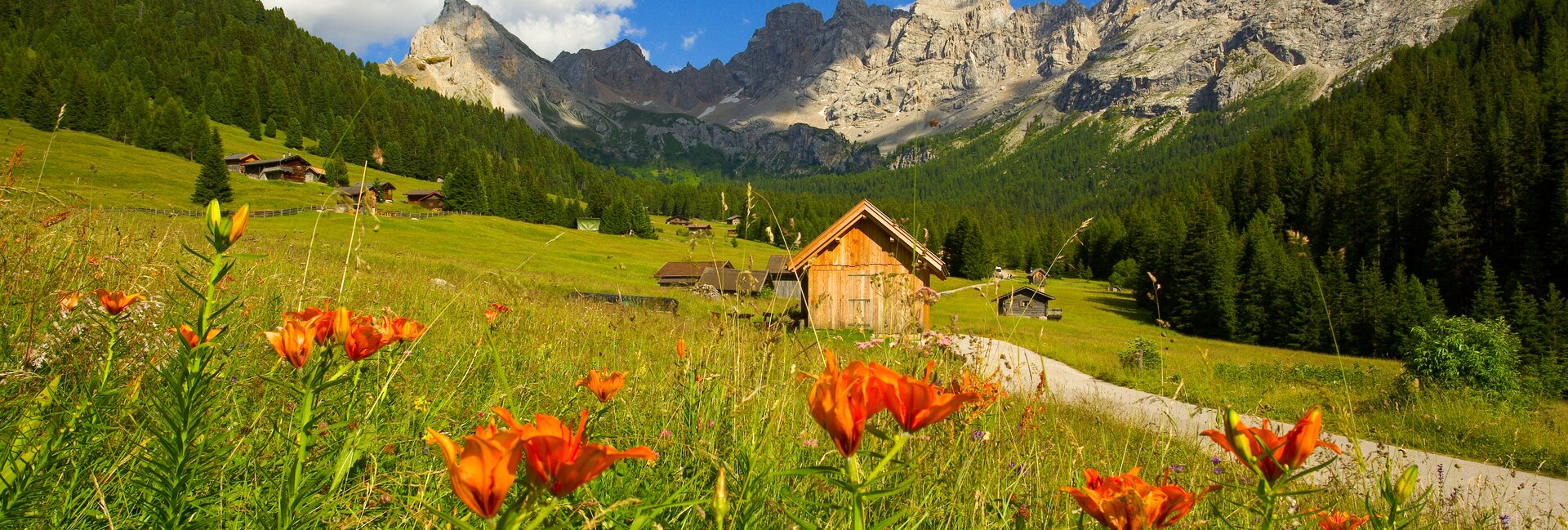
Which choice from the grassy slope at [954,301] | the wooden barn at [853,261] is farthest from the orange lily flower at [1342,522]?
the wooden barn at [853,261]

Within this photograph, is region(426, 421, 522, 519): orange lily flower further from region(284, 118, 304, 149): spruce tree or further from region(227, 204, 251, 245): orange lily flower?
region(284, 118, 304, 149): spruce tree

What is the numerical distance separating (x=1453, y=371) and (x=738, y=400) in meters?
18.8

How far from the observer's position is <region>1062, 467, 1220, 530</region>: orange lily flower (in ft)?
3.49

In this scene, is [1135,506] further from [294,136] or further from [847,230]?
[294,136]

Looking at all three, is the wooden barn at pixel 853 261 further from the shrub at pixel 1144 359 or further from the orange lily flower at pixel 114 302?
the orange lily flower at pixel 114 302

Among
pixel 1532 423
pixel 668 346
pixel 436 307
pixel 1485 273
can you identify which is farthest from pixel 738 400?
pixel 1485 273

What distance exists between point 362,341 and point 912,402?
1.19 m

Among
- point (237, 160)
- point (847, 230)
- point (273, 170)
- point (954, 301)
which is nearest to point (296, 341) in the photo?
point (847, 230)

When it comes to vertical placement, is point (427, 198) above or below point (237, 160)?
below

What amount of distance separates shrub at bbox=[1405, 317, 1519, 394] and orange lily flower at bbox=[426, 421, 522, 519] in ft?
62.4

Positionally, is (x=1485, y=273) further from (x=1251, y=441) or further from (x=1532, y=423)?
(x=1251, y=441)

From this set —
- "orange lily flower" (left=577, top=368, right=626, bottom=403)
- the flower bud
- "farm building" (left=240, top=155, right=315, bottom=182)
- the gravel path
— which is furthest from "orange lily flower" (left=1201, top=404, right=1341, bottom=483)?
"farm building" (left=240, top=155, right=315, bottom=182)

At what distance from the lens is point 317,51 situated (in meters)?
119

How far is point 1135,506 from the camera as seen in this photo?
1.06 meters
